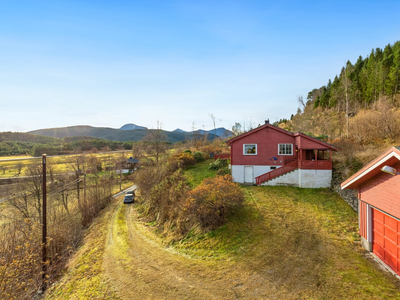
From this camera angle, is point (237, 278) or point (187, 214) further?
point (187, 214)

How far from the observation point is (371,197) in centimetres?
955

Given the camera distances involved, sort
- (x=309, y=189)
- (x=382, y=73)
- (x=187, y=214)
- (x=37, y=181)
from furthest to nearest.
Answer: (x=382, y=73), (x=37, y=181), (x=309, y=189), (x=187, y=214)

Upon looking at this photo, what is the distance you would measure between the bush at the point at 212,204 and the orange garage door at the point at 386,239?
7.91 meters

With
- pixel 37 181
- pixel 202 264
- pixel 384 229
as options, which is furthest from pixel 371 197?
pixel 37 181

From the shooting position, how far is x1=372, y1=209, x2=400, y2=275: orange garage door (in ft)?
26.7

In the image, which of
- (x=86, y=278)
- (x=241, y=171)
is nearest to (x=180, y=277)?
(x=86, y=278)

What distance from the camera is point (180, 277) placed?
9852 mm

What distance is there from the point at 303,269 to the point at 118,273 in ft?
32.7

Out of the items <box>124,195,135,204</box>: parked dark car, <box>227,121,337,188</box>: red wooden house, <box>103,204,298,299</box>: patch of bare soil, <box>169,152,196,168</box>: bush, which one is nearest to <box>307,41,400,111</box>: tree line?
<box>227,121,337,188</box>: red wooden house

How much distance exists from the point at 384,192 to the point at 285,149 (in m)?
15.1

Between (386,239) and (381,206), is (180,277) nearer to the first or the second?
(386,239)

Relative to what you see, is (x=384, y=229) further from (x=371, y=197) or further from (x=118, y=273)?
(x=118, y=273)

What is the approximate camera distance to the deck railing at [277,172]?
72.6ft

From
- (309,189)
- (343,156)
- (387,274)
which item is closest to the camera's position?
(387,274)
